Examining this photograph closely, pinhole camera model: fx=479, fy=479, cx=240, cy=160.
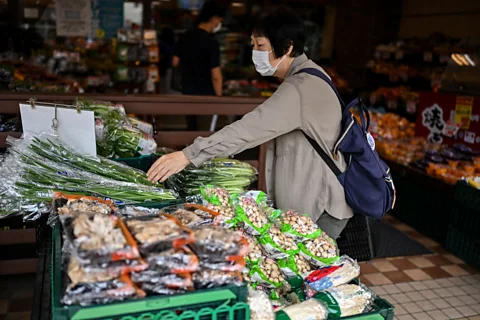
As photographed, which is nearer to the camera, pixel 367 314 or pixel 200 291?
pixel 200 291

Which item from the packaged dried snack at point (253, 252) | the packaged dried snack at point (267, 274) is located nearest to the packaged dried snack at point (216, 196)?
the packaged dried snack at point (253, 252)

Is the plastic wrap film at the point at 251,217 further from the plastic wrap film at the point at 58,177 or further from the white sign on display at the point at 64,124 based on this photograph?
the white sign on display at the point at 64,124

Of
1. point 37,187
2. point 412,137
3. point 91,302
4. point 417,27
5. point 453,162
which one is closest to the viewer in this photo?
point 91,302

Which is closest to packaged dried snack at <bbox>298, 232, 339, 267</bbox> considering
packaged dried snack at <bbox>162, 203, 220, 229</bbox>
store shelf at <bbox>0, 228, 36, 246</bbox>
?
packaged dried snack at <bbox>162, 203, 220, 229</bbox>

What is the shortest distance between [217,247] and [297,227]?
582 mm

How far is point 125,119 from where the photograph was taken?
2.86m

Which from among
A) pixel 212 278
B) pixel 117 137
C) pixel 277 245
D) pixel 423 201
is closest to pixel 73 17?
pixel 117 137

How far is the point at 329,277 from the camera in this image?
168 cm

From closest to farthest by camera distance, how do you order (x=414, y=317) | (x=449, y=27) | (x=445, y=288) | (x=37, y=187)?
(x=37, y=187) → (x=414, y=317) → (x=445, y=288) → (x=449, y=27)

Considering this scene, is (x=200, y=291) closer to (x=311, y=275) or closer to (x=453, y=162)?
(x=311, y=275)

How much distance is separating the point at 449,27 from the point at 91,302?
6778mm

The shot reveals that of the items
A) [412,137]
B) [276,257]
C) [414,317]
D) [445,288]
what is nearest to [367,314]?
[276,257]

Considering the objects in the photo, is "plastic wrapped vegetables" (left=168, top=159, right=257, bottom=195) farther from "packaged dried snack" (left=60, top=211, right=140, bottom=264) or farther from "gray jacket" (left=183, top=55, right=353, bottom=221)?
"packaged dried snack" (left=60, top=211, right=140, bottom=264)

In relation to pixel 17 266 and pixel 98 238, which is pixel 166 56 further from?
pixel 98 238
